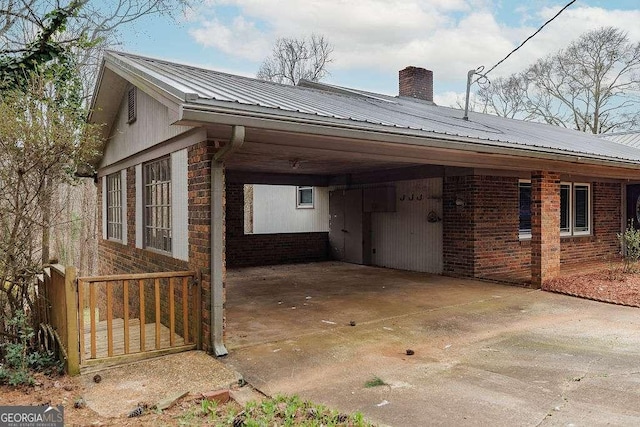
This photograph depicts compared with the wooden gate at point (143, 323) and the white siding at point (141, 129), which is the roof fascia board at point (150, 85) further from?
the wooden gate at point (143, 323)

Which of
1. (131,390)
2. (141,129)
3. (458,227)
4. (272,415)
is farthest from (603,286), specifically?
(141,129)

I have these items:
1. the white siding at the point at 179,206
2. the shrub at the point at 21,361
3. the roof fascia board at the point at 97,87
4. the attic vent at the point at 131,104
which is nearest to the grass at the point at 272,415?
the shrub at the point at 21,361

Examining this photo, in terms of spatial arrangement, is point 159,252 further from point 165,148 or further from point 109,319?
point 109,319

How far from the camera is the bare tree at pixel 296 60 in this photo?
25.0 metres

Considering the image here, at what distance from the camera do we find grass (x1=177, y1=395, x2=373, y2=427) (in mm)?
3148

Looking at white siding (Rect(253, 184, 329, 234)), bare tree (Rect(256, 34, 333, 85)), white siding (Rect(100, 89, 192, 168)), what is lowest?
white siding (Rect(253, 184, 329, 234))

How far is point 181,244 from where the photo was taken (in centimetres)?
556

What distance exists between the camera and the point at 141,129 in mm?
6961

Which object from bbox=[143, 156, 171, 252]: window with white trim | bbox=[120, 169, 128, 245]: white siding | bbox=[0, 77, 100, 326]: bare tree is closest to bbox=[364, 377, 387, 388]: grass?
bbox=[143, 156, 171, 252]: window with white trim

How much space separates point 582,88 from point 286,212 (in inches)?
691

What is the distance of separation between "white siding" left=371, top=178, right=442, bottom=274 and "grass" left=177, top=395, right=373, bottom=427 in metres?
7.53

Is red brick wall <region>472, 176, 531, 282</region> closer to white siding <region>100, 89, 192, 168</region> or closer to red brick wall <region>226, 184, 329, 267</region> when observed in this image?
red brick wall <region>226, 184, 329, 267</region>

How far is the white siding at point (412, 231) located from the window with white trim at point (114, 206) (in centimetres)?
628

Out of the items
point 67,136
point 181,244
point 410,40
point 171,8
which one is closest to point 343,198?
point 171,8
